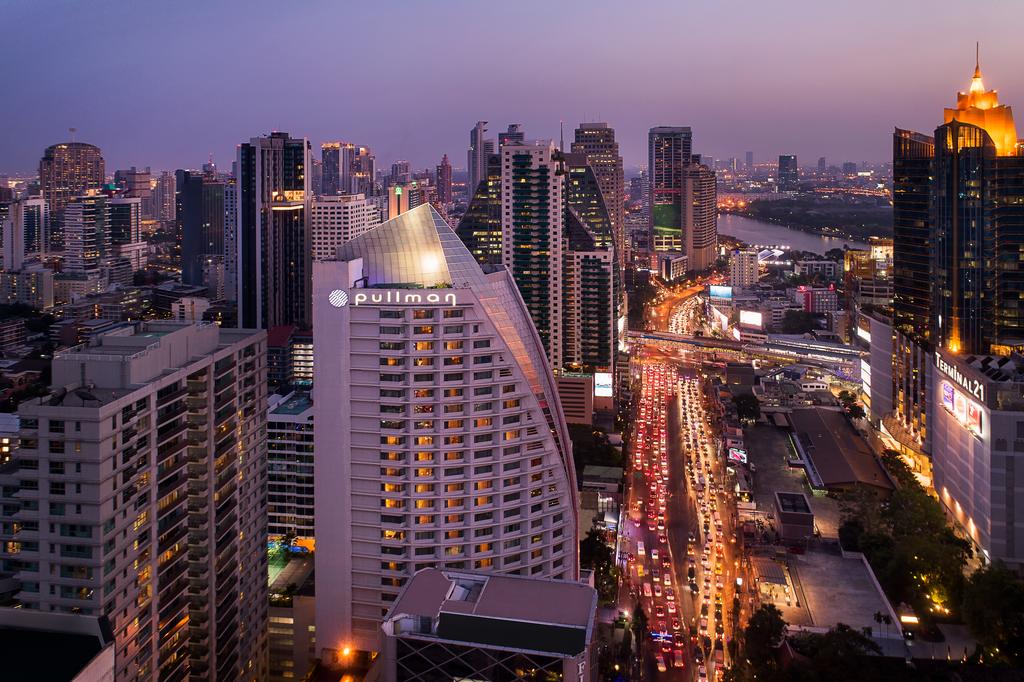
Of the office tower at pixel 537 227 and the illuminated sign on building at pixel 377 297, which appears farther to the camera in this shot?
the office tower at pixel 537 227

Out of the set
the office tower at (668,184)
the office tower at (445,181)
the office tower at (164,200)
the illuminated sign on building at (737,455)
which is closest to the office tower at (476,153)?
the office tower at (445,181)

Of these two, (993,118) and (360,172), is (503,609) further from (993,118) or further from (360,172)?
(360,172)

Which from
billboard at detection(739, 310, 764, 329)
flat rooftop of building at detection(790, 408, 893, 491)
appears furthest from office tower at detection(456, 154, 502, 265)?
billboard at detection(739, 310, 764, 329)

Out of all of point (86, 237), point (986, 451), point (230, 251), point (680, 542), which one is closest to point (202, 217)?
point (86, 237)

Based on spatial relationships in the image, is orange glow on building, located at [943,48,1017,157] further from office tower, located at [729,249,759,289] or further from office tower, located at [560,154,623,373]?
office tower, located at [729,249,759,289]

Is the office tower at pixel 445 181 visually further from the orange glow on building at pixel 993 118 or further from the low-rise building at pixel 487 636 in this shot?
the low-rise building at pixel 487 636

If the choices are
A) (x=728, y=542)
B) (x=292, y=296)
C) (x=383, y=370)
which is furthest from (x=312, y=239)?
(x=383, y=370)
